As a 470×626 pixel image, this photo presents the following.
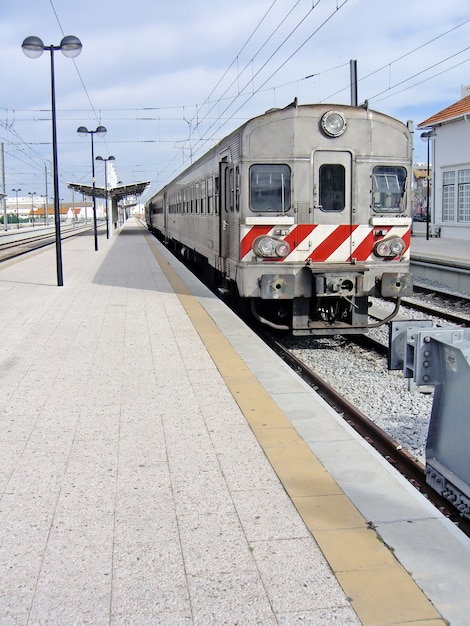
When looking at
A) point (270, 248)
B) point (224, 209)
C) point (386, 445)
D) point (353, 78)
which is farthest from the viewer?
point (353, 78)

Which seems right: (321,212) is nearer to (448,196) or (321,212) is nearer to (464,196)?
(464,196)

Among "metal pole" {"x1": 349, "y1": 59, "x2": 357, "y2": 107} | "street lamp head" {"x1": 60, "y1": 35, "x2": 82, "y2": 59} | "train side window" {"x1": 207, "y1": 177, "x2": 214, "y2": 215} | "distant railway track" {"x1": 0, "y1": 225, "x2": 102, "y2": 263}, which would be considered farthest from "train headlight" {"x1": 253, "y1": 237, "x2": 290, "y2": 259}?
"distant railway track" {"x1": 0, "y1": 225, "x2": 102, "y2": 263}

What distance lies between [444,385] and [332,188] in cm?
585

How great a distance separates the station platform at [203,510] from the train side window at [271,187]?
9.58ft

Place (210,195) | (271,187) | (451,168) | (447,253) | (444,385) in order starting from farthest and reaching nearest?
(451,168), (447,253), (210,195), (271,187), (444,385)

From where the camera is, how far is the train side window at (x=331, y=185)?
9227mm

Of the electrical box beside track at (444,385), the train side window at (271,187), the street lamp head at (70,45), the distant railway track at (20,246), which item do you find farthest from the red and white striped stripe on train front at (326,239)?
the distant railway track at (20,246)

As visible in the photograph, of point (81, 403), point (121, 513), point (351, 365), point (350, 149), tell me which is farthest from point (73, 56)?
point (121, 513)

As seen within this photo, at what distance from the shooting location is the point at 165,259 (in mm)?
20969

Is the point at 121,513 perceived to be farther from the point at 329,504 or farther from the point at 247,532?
the point at 329,504

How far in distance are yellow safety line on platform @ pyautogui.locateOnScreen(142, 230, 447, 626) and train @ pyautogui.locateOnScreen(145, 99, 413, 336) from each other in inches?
141

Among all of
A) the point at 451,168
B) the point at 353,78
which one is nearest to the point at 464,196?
the point at 451,168

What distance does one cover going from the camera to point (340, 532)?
3.24 meters

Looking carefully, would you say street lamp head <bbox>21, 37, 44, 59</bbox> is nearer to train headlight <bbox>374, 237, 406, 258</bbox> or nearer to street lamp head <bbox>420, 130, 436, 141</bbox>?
train headlight <bbox>374, 237, 406, 258</bbox>
